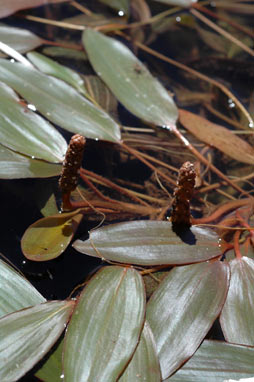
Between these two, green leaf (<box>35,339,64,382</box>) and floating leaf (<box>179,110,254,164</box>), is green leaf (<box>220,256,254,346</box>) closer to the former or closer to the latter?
green leaf (<box>35,339,64,382</box>)

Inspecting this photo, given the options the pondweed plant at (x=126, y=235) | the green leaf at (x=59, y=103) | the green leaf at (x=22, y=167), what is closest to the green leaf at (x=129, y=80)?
the pondweed plant at (x=126, y=235)

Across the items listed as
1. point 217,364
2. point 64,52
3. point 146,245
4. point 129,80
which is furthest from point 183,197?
point 64,52

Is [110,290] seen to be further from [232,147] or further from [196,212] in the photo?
[232,147]

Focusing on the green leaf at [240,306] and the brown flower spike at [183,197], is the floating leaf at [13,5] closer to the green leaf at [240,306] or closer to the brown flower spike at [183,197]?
the brown flower spike at [183,197]

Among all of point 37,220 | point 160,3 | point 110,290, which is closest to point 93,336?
point 110,290

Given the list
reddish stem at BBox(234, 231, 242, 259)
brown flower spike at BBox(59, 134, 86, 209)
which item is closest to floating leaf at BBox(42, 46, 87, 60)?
brown flower spike at BBox(59, 134, 86, 209)

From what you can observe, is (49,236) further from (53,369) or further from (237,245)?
(237,245)
